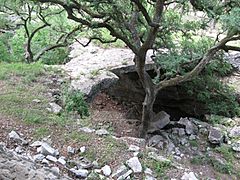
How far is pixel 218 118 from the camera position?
24.8 ft

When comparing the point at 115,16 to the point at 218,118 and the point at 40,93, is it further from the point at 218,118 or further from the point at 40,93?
the point at 218,118

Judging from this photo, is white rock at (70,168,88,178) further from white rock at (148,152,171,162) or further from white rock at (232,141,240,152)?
white rock at (232,141,240,152)

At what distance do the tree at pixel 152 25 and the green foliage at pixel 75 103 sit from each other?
98 cm

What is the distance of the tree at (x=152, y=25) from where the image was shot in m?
5.20

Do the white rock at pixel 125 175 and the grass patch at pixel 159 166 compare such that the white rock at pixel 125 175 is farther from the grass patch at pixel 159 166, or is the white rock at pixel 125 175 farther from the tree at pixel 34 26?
the tree at pixel 34 26

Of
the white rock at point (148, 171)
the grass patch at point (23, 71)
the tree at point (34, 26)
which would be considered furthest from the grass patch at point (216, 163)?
the tree at point (34, 26)

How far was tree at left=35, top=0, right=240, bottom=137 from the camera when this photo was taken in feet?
17.1

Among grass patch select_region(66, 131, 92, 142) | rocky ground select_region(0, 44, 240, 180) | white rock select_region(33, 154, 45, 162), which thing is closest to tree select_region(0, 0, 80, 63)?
rocky ground select_region(0, 44, 240, 180)

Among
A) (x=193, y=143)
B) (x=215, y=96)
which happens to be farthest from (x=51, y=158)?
(x=215, y=96)

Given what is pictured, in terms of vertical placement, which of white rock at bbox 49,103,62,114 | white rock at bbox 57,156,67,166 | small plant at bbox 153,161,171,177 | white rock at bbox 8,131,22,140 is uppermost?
white rock at bbox 49,103,62,114

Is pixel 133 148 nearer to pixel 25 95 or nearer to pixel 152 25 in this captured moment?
pixel 152 25

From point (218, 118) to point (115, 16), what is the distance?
3.15 metres

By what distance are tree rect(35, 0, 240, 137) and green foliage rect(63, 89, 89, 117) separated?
98 cm

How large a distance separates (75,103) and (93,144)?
141cm
